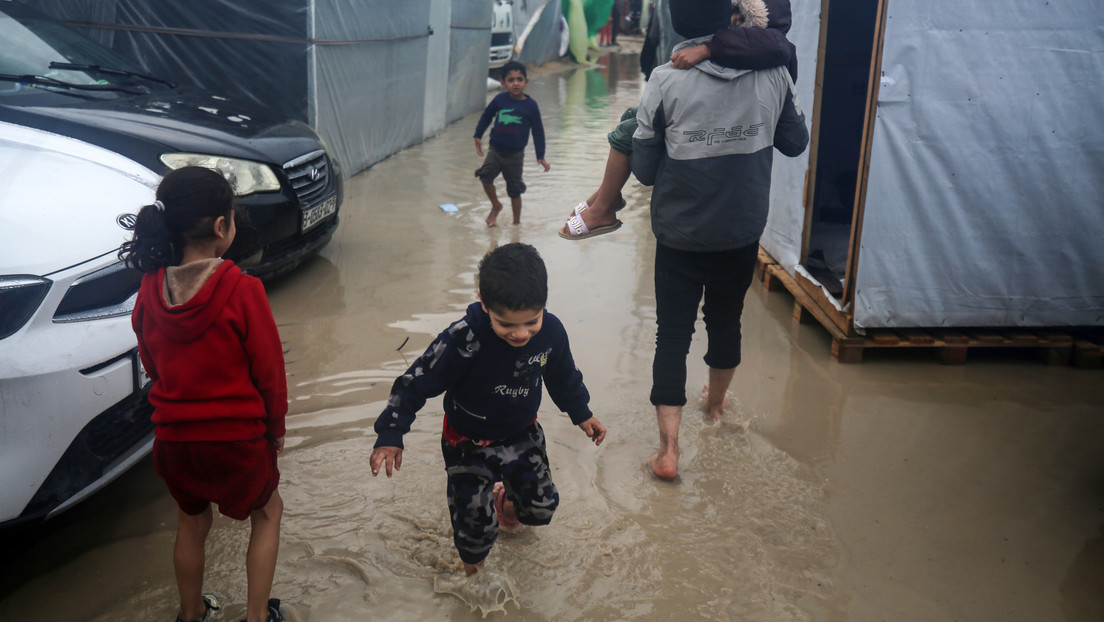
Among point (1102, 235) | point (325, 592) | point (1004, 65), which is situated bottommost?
point (325, 592)

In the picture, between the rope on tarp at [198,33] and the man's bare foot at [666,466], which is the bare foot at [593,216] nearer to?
the man's bare foot at [666,466]

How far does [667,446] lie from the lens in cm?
335

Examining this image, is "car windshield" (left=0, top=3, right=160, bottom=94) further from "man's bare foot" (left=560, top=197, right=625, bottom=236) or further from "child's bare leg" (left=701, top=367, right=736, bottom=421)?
"child's bare leg" (left=701, top=367, right=736, bottom=421)

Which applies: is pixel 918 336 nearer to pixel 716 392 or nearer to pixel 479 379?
pixel 716 392

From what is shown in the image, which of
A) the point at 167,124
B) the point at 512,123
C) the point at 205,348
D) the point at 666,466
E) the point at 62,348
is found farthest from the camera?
the point at 512,123

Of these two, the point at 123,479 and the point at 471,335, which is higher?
the point at 471,335

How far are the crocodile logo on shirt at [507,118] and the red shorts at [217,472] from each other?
5.17 meters

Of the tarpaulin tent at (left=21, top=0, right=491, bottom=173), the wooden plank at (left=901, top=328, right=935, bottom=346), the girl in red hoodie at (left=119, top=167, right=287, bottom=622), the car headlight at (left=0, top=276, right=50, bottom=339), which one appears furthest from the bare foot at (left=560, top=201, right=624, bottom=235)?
the tarpaulin tent at (left=21, top=0, right=491, bottom=173)

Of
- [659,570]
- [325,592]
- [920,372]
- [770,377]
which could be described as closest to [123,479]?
[325,592]

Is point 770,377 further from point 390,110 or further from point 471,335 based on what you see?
point 390,110

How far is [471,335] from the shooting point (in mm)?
2389

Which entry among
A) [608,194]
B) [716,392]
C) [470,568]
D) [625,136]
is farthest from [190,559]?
[716,392]

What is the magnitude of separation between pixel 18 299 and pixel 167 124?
101 inches

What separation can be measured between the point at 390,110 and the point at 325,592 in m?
7.97
